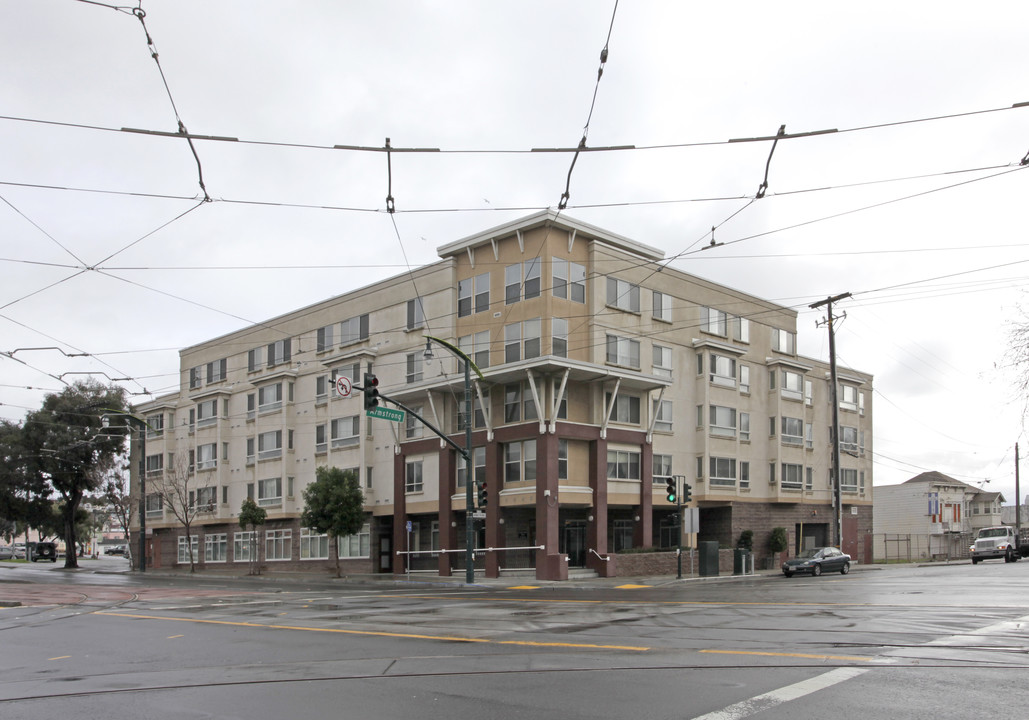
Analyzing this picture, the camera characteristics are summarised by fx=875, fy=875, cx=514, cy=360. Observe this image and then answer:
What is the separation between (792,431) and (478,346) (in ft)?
71.0

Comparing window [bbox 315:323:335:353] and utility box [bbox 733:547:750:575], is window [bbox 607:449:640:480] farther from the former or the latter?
window [bbox 315:323:335:353]

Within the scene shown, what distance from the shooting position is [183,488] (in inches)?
2324

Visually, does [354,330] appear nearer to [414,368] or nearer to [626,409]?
[414,368]

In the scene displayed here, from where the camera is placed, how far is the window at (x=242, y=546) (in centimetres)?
5528

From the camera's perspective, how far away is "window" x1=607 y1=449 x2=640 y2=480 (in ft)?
137

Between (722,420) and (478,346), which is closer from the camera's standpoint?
(478,346)

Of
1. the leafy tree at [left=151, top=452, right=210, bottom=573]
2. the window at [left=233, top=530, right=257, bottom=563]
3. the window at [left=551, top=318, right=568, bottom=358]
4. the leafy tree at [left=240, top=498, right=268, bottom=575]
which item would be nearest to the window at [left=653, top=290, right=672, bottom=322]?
the window at [left=551, top=318, right=568, bottom=358]

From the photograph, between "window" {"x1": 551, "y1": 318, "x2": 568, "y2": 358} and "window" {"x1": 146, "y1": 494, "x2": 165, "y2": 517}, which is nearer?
"window" {"x1": 551, "y1": 318, "x2": 568, "y2": 358}

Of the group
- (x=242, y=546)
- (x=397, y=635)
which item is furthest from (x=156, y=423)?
(x=397, y=635)

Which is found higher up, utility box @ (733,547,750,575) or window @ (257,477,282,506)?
window @ (257,477,282,506)

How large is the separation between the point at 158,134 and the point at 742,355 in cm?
4034

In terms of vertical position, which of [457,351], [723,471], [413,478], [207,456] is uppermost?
[457,351]

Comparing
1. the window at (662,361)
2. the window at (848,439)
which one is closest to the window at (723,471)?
the window at (662,361)

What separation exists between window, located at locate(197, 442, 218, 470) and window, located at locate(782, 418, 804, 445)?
36.2 metres
